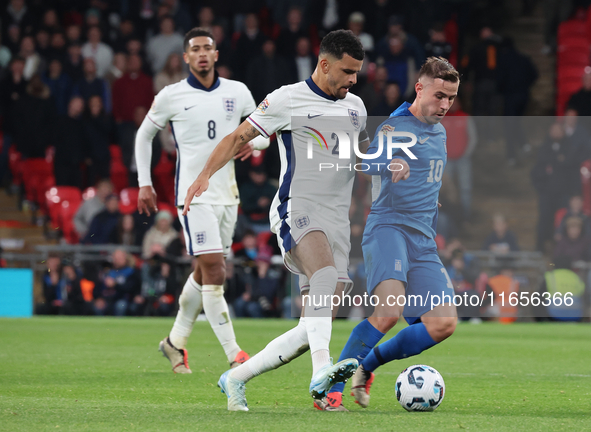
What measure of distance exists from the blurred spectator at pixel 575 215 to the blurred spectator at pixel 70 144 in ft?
25.7

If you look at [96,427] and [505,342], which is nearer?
[96,427]

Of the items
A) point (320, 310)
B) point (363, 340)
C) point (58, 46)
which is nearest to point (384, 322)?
point (363, 340)

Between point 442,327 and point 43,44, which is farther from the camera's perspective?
point 43,44

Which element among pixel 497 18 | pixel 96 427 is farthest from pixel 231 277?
pixel 96 427

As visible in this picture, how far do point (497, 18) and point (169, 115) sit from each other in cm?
1323

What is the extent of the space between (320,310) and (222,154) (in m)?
1.01

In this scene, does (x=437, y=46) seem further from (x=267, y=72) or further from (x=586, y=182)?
(x=586, y=182)

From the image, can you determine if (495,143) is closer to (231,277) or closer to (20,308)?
(231,277)

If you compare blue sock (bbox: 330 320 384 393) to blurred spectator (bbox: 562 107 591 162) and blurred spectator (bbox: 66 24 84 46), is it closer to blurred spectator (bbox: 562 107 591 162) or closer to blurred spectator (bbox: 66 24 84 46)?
blurred spectator (bbox: 562 107 591 162)

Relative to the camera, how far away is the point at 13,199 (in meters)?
17.3

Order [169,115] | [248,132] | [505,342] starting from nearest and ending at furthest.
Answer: [248,132]
[169,115]
[505,342]

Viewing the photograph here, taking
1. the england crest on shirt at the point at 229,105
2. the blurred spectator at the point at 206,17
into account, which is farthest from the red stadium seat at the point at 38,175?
the england crest on shirt at the point at 229,105

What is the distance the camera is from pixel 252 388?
6379 millimetres

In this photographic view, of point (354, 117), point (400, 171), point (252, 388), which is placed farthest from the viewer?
point (252, 388)
